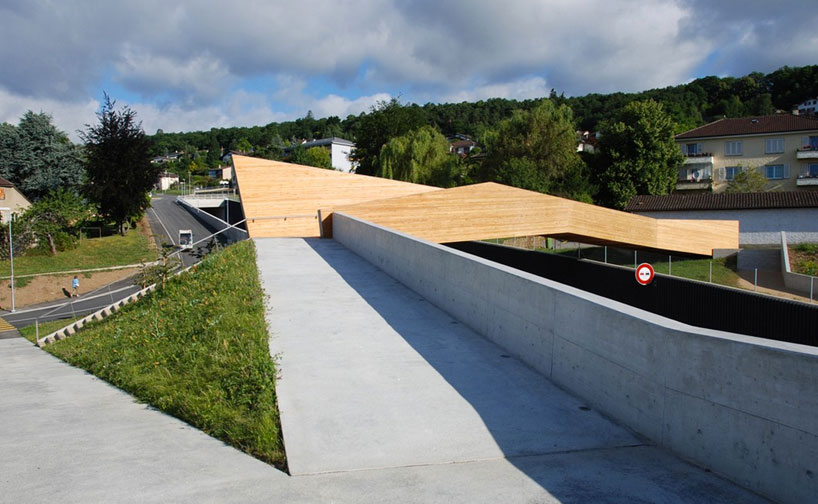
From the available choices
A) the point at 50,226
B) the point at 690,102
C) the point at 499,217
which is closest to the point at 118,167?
the point at 50,226

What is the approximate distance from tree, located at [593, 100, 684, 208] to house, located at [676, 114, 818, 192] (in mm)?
6018

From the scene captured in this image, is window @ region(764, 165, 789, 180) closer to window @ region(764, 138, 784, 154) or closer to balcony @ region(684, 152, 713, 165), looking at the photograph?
window @ region(764, 138, 784, 154)

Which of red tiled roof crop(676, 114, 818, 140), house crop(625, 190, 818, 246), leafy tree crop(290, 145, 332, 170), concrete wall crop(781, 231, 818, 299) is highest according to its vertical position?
leafy tree crop(290, 145, 332, 170)

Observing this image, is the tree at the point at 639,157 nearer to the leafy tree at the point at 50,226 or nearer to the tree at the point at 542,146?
the tree at the point at 542,146

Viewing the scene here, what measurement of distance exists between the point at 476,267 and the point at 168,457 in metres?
4.84

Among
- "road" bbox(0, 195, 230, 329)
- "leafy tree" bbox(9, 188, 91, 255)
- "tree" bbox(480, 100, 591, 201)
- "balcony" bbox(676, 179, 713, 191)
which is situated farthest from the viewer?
"balcony" bbox(676, 179, 713, 191)

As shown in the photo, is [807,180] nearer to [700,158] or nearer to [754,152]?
[754,152]

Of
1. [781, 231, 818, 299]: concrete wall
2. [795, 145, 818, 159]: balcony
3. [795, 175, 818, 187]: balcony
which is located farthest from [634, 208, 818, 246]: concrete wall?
[795, 145, 818, 159]: balcony

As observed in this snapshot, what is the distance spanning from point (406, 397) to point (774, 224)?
36.5 m

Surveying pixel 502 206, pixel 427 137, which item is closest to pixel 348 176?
pixel 502 206

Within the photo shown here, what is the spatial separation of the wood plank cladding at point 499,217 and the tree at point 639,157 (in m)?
28.9

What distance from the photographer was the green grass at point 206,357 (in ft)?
17.5

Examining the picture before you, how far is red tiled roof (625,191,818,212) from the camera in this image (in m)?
34.5

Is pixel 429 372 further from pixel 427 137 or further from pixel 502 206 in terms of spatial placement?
pixel 427 137
